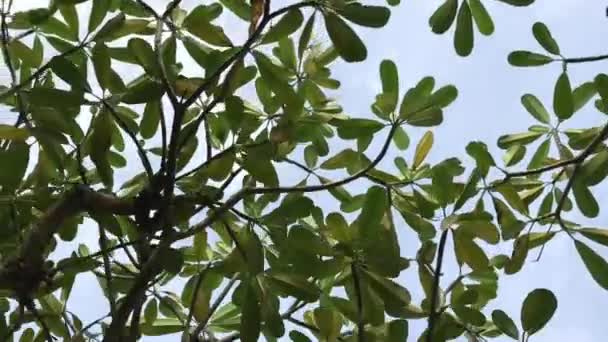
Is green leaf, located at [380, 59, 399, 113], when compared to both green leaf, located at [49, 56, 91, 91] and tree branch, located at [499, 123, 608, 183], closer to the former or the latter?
tree branch, located at [499, 123, 608, 183]

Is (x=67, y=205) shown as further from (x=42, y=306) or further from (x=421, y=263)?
(x=421, y=263)

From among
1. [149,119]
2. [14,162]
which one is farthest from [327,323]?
[14,162]

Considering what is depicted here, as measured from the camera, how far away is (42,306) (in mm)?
1556

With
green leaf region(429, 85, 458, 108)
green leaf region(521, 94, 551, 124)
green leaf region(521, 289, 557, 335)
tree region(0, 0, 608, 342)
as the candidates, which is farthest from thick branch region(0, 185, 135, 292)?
green leaf region(521, 94, 551, 124)

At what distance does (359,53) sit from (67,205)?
458 mm

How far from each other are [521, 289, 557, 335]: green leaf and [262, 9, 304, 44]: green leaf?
19.9 inches

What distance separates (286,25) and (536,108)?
20.2 inches

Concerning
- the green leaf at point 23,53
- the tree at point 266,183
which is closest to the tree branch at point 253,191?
the tree at point 266,183

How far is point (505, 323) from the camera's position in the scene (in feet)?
4.09

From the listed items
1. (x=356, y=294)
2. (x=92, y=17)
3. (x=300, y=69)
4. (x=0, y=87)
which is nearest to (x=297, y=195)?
(x=356, y=294)

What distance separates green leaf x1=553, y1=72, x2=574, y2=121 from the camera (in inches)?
51.7

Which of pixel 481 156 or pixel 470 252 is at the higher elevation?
pixel 481 156

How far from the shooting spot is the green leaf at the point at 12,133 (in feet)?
Result: 4.18

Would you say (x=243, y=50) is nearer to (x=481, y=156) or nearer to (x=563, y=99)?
(x=481, y=156)
